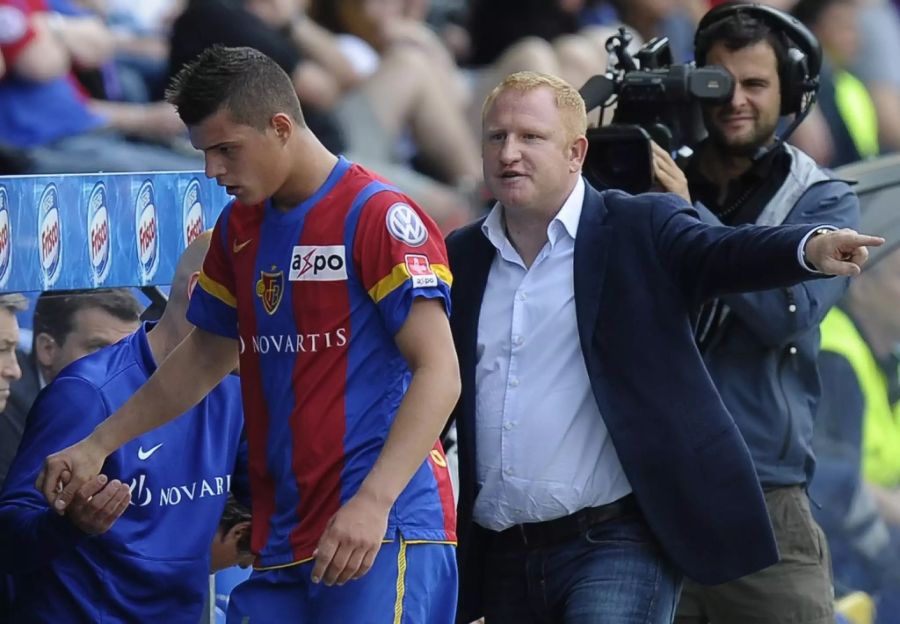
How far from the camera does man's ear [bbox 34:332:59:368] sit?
456 centimetres

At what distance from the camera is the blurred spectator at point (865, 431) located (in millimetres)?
6840

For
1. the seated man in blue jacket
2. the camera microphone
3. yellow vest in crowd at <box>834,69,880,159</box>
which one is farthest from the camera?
yellow vest in crowd at <box>834,69,880,159</box>

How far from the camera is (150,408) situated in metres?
4.07

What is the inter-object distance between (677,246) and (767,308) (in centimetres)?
59

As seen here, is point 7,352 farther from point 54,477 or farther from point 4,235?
point 54,477

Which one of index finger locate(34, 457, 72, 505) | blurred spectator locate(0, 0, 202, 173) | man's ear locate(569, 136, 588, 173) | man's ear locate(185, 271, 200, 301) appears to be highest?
man's ear locate(569, 136, 588, 173)

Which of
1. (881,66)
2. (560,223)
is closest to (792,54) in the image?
(560,223)

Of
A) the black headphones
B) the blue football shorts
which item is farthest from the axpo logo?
the black headphones

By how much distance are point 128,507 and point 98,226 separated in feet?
2.49

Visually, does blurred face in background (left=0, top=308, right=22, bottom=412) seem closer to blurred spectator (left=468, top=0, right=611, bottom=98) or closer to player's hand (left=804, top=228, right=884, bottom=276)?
player's hand (left=804, top=228, right=884, bottom=276)

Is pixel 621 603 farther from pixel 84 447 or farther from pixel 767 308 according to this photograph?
pixel 84 447

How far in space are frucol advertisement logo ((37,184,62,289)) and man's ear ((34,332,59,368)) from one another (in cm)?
12

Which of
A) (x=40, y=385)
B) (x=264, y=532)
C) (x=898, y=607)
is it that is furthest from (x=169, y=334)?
(x=898, y=607)

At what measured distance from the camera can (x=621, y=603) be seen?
4270 millimetres
